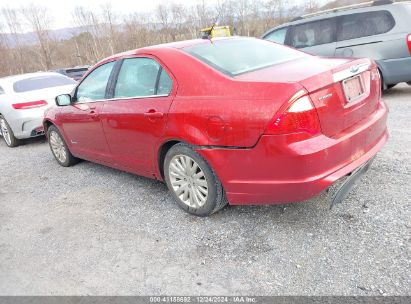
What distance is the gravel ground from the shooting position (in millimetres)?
2453

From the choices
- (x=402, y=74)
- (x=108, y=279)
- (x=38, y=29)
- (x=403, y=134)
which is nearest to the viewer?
(x=108, y=279)

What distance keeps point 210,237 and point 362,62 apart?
188 centimetres

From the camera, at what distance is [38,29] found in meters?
34.8

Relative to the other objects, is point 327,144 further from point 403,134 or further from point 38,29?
point 38,29

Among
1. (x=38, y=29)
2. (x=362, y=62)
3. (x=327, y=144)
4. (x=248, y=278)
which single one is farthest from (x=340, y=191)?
(x=38, y=29)

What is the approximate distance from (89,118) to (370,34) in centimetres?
524

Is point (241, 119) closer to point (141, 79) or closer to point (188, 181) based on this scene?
point (188, 181)

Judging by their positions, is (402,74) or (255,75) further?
(402,74)

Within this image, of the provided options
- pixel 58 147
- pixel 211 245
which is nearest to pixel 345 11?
pixel 58 147

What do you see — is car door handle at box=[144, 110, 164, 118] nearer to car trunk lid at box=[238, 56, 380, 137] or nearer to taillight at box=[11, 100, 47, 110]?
car trunk lid at box=[238, 56, 380, 137]

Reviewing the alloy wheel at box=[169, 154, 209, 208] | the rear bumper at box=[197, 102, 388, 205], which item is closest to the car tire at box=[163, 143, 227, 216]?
the alloy wheel at box=[169, 154, 209, 208]

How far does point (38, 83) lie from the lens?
7.33 m

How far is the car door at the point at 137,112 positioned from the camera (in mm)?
3381

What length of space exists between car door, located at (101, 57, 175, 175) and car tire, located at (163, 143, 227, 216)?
0.25m
